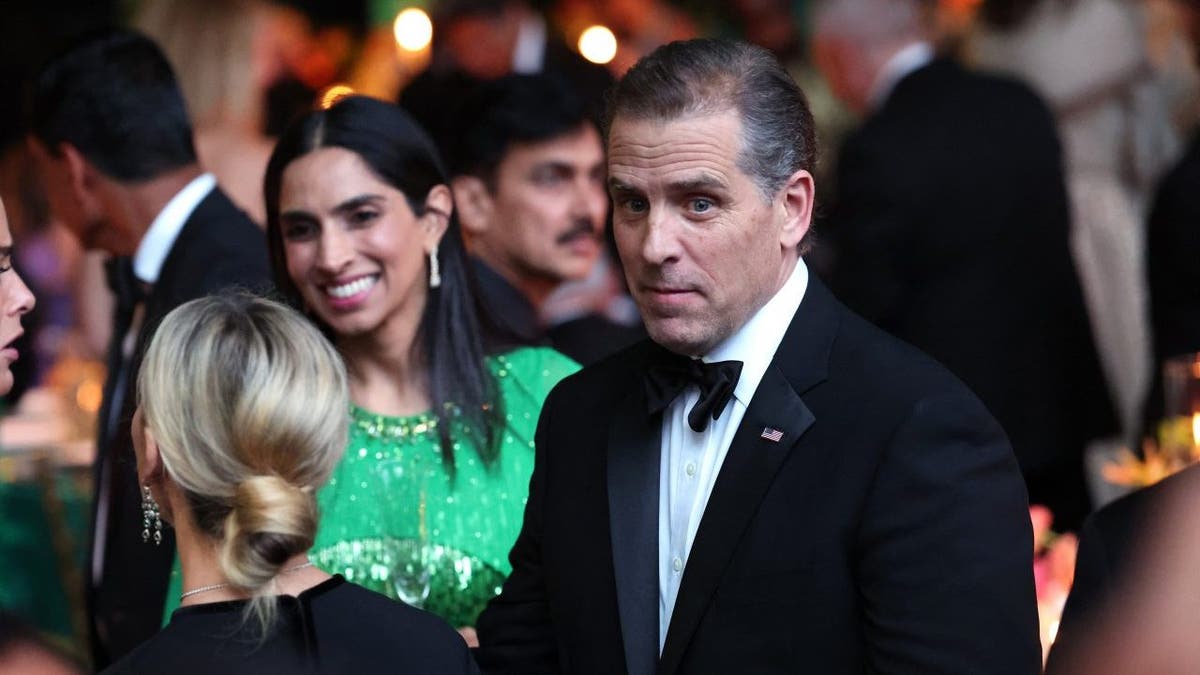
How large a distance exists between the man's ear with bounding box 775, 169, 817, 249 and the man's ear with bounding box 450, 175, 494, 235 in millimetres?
1964

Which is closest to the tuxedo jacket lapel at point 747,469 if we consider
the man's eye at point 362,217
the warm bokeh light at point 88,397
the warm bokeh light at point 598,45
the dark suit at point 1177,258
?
the man's eye at point 362,217

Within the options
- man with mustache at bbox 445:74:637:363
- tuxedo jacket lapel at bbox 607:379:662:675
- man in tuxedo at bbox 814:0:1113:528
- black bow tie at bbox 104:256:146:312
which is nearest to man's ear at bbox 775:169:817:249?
tuxedo jacket lapel at bbox 607:379:662:675

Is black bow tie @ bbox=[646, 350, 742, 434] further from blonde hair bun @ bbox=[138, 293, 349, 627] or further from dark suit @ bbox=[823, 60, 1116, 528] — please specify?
dark suit @ bbox=[823, 60, 1116, 528]

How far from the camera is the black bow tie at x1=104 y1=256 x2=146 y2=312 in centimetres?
394

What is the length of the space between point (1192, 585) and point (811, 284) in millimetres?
1072

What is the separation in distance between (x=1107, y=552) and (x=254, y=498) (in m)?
1.11

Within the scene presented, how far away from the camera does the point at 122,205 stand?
13.3 ft

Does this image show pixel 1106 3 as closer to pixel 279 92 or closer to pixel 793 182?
pixel 279 92

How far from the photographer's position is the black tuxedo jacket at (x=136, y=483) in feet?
11.8

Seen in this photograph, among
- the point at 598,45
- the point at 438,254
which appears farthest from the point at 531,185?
the point at 598,45

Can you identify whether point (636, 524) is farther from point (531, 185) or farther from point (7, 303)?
point (531, 185)

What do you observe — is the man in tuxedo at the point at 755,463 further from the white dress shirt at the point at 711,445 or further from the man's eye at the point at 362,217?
the man's eye at the point at 362,217

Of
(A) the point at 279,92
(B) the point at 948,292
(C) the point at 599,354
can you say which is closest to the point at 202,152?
(A) the point at 279,92

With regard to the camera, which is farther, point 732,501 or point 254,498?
point 732,501
